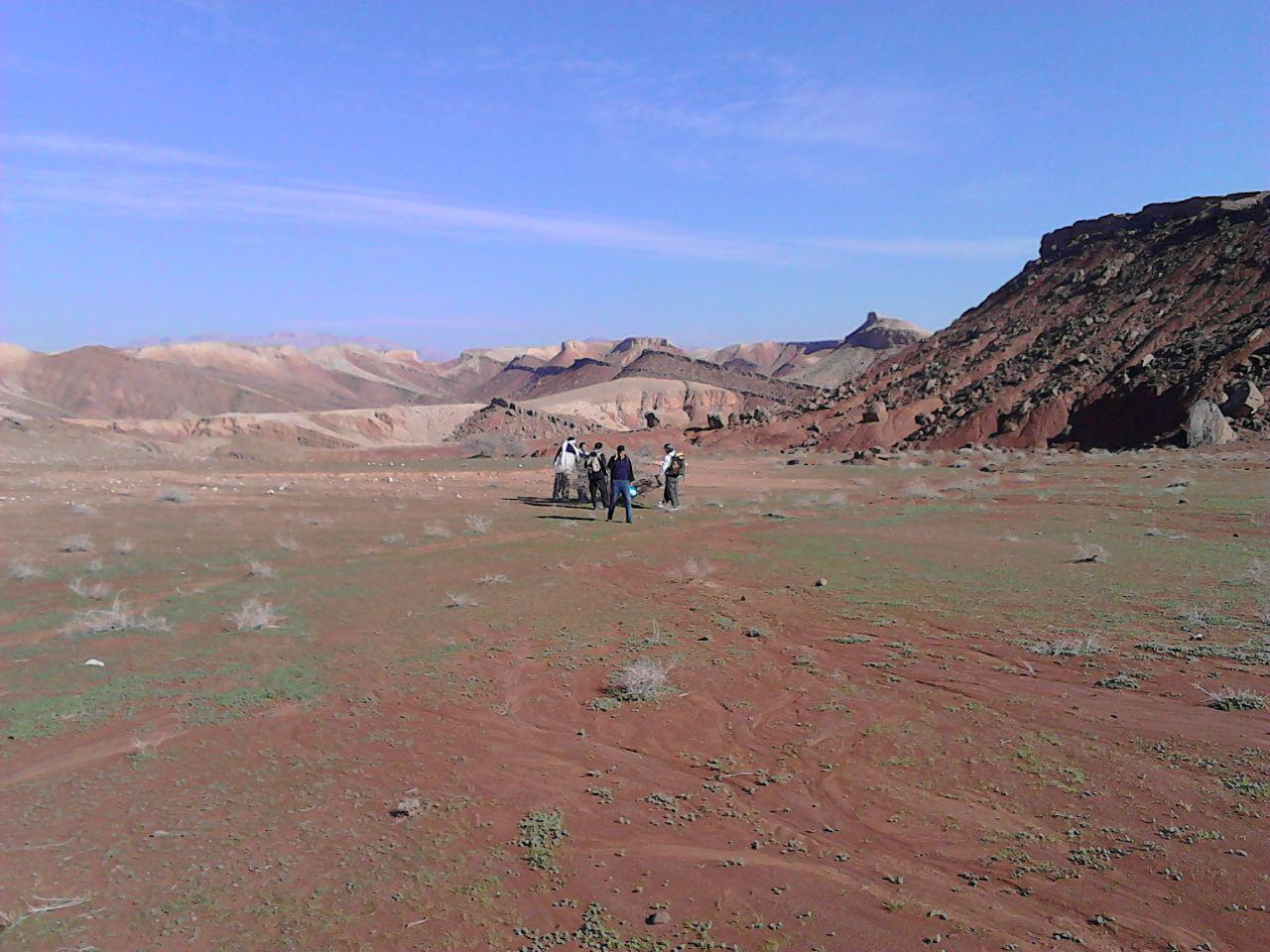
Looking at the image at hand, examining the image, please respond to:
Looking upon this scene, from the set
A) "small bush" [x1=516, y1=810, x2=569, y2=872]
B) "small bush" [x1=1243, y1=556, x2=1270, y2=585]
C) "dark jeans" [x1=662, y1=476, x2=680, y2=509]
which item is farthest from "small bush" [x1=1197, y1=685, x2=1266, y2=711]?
"dark jeans" [x1=662, y1=476, x2=680, y2=509]

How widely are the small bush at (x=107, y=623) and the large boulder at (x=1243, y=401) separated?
1500 inches

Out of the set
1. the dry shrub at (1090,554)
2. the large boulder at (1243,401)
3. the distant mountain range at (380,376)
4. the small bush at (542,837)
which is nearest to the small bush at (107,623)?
the small bush at (542,837)

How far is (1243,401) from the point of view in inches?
1375

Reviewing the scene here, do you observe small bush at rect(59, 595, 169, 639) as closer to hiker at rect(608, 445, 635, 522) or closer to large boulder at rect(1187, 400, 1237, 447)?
hiker at rect(608, 445, 635, 522)

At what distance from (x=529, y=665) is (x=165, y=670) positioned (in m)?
3.52

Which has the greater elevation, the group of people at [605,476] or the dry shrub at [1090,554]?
the group of people at [605,476]

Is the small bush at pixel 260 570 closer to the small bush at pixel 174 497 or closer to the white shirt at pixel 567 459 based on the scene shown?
the small bush at pixel 174 497

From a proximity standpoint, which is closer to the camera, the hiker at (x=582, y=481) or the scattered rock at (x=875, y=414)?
the hiker at (x=582, y=481)

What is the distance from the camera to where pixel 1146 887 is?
4.73 metres

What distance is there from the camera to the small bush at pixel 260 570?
44.4ft

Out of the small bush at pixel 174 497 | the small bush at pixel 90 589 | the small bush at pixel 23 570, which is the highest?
the small bush at pixel 174 497

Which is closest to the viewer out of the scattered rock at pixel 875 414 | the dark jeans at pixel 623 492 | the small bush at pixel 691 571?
the small bush at pixel 691 571

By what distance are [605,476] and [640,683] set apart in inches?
548

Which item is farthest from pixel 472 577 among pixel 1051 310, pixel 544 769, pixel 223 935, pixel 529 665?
pixel 1051 310
